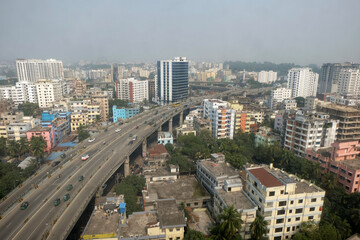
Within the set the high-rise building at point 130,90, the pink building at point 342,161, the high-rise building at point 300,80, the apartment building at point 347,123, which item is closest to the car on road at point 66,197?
the pink building at point 342,161

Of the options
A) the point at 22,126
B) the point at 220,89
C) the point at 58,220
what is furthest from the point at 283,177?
the point at 220,89

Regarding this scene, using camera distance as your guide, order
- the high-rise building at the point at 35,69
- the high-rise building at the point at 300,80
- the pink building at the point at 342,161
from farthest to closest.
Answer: the high-rise building at the point at 35,69
the high-rise building at the point at 300,80
the pink building at the point at 342,161

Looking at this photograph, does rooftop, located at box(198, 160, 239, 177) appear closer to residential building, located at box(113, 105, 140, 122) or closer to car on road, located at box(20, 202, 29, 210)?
car on road, located at box(20, 202, 29, 210)

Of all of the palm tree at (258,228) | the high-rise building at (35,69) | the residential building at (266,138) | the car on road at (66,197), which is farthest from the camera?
the high-rise building at (35,69)

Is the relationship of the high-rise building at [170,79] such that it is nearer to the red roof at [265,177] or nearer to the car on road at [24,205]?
the red roof at [265,177]

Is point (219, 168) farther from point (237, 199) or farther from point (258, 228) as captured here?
point (258, 228)

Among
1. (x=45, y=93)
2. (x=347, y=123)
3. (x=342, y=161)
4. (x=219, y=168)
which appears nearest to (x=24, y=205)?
(x=219, y=168)

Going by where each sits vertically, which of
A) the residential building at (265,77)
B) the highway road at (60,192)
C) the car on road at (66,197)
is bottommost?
the highway road at (60,192)

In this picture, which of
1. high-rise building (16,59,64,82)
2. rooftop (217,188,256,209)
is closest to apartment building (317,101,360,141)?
rooftop (217,188,256,209)
